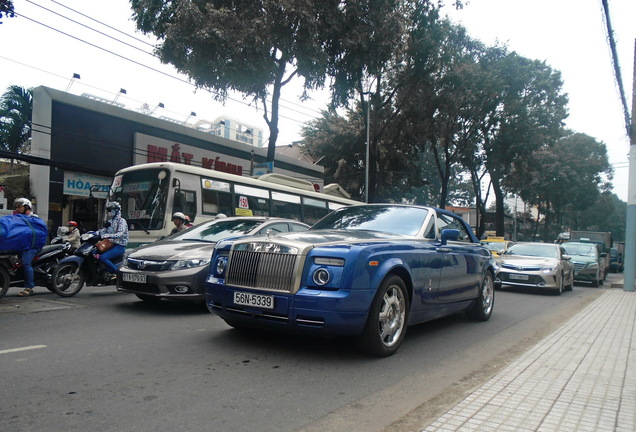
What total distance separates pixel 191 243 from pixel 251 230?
1063mm

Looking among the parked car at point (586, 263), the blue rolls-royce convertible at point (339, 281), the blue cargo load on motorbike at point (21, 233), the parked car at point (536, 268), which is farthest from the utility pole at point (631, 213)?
the blue cargo load on motorbike at point (21, 233)

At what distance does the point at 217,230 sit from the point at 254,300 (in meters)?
3.87

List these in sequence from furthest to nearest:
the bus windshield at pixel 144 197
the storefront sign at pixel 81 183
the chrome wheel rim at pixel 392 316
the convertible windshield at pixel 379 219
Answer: the storefront sign at pixel 81 183 → the bus windshield at pixel 144 197 → the convertible windshield at pixel 379 219 → the chrome wheel rim at pixel 392 316

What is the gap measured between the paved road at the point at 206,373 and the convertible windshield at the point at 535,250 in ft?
26.0

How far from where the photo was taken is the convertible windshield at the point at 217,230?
8.12m

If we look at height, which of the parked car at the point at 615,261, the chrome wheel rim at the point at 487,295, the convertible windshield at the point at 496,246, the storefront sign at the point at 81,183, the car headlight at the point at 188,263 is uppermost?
the storefront sign at the point at 81,183

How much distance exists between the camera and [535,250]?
47.5 feet

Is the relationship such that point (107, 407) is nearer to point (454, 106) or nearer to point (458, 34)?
point (454, 106)

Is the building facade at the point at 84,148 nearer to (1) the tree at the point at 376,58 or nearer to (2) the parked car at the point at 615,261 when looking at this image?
(1) the tree at the point at 376,58

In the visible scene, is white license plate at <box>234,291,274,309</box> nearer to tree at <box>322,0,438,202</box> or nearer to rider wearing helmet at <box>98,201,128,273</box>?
rider wearing helmet at <box>98,201,128,273</box>

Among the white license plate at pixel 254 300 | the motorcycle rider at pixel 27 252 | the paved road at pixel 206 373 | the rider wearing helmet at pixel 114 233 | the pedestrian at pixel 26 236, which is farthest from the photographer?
the rider wearing helmet at pixel 114 233

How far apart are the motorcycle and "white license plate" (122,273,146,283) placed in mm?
1860

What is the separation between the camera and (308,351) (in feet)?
16.5

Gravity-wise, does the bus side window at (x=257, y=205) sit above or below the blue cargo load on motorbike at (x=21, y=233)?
above
